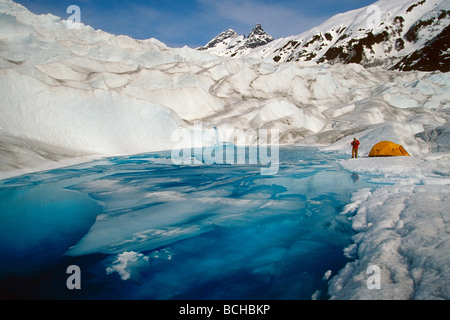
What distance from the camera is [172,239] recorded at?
170 inches

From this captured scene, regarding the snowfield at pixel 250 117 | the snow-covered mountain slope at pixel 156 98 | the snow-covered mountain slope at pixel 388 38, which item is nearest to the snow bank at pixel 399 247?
the snowfield at pixel 250 117

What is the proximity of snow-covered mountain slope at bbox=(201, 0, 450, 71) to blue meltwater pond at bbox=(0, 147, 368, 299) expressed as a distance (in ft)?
219

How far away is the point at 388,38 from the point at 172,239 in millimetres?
Result: 87352

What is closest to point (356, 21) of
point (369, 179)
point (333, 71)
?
point (333, 71)

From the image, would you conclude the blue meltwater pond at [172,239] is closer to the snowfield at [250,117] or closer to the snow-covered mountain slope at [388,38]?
the snowfield at [250,117]

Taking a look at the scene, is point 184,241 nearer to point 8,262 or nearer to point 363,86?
point 8,262

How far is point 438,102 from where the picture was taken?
32656 millimetres

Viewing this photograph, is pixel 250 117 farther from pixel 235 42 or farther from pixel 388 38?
pixel 235 42

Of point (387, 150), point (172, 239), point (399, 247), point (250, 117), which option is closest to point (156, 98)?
point (250, 117)

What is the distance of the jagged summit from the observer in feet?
447

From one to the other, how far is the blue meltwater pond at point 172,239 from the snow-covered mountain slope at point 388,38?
219 feet

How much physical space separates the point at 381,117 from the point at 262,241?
3022cm

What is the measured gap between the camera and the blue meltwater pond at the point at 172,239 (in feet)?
10.2

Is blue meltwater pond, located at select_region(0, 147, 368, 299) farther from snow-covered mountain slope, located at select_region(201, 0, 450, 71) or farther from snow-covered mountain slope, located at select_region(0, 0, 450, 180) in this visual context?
snow-covered mountain slope, located at select_region(201, 0, 450, 71)
